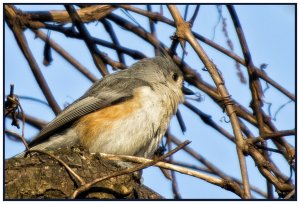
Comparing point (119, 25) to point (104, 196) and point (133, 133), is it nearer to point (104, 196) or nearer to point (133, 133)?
point (133, 133)

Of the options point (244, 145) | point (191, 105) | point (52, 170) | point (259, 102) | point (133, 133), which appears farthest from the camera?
point (191, 105)

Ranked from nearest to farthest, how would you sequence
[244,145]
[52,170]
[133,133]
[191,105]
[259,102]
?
1. [52,170]
2. [244,145]
3. [259,102]
4. [133,133]
5. [191,105]

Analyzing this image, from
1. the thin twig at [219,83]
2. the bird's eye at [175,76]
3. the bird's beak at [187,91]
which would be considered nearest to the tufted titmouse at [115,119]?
the bird's beak at [187,91]

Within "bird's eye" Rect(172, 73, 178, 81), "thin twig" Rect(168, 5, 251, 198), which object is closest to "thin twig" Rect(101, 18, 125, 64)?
"bird's eye" Rect(172, 73, 178, 81)

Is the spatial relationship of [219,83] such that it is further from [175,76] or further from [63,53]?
[63,53]

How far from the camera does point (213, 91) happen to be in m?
4.98

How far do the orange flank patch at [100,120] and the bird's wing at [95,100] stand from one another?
64 millimetres

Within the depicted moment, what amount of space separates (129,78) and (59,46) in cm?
73

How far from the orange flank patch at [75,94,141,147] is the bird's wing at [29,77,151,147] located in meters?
0.06

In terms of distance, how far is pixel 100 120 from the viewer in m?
4.95

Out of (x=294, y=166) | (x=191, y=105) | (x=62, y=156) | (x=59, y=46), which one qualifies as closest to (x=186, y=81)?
(x=191, y=105)

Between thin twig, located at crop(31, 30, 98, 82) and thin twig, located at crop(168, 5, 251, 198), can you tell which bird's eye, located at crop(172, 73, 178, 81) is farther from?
thin twig, located at crop(168, 5, 251, 198)

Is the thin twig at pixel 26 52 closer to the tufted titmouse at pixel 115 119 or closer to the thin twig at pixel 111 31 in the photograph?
the tufted titmouse at pixel 115 119

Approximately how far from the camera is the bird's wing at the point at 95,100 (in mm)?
4855
